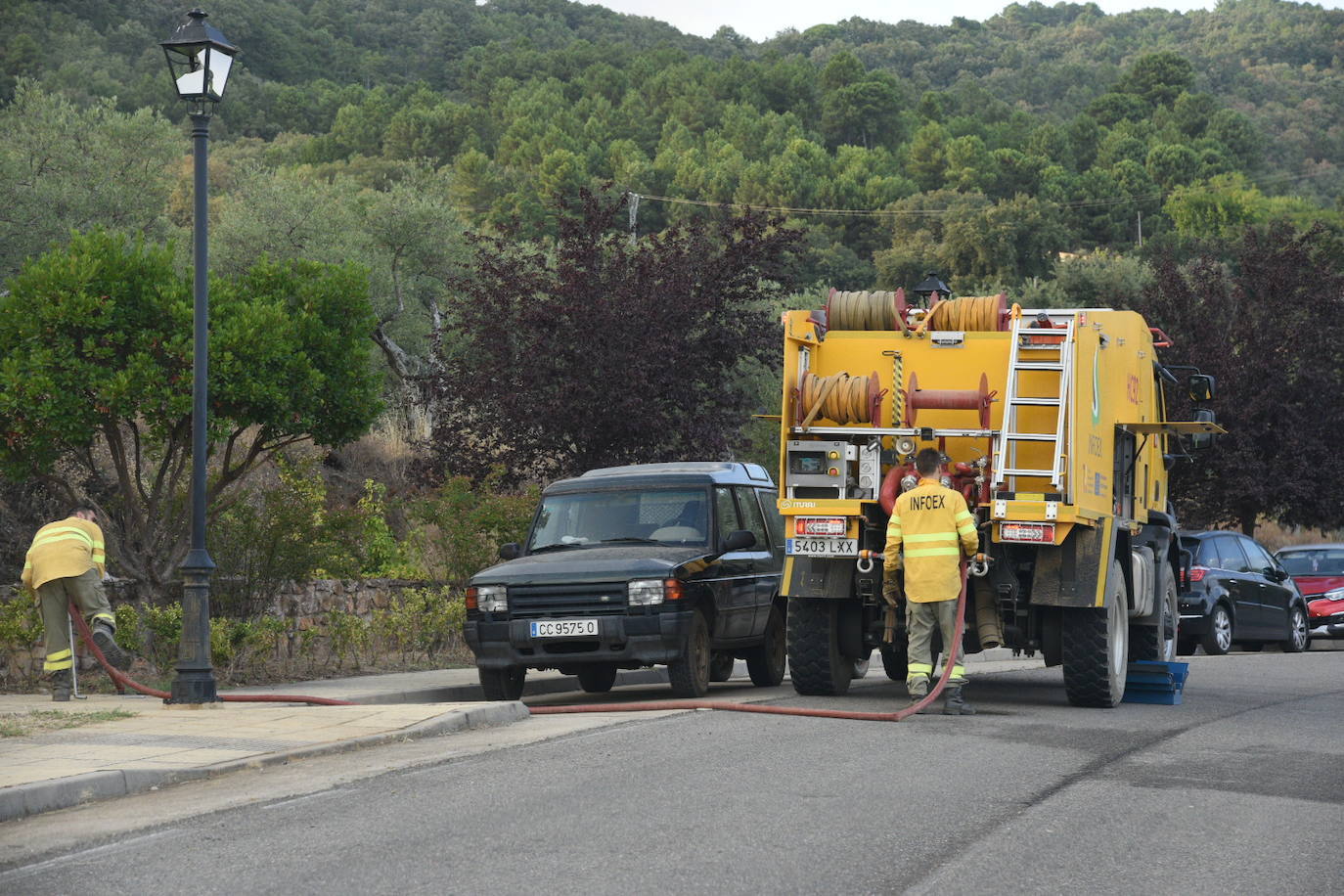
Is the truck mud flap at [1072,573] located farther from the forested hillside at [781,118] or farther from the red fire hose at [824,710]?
the forested hillside at [781,118]

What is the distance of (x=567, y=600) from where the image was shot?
12.9 metres

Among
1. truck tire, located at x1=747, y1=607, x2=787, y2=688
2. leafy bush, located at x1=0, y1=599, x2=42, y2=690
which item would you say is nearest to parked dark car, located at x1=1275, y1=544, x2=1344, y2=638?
truck tire, located at x1=747, y1=607, x2=787, y2=688

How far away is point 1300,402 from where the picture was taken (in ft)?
101

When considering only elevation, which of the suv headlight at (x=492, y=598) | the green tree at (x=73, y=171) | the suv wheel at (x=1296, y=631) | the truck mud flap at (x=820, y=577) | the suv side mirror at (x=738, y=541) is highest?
the green tree at (x=73, y=171)

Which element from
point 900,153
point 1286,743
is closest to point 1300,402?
point 1286,743

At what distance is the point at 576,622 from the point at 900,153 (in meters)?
90.7

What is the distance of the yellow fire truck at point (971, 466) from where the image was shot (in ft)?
39.8

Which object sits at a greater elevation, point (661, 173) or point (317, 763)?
point (661, 173)

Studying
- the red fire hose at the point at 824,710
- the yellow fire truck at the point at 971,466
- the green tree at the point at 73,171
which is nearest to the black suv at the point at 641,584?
the red fire hose at the point at 824,710

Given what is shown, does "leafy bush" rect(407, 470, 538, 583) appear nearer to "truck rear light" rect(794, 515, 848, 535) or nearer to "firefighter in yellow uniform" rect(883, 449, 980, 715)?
"truck rear light" rect(794, 515, 848, 535)


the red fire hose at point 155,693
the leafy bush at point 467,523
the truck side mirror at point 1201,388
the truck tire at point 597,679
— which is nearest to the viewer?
the red fire hose at point 155,693

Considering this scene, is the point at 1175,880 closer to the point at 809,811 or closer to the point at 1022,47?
the point at 809,811

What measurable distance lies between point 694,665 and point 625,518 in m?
1.83

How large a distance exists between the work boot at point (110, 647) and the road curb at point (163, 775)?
→ 12.5ft
